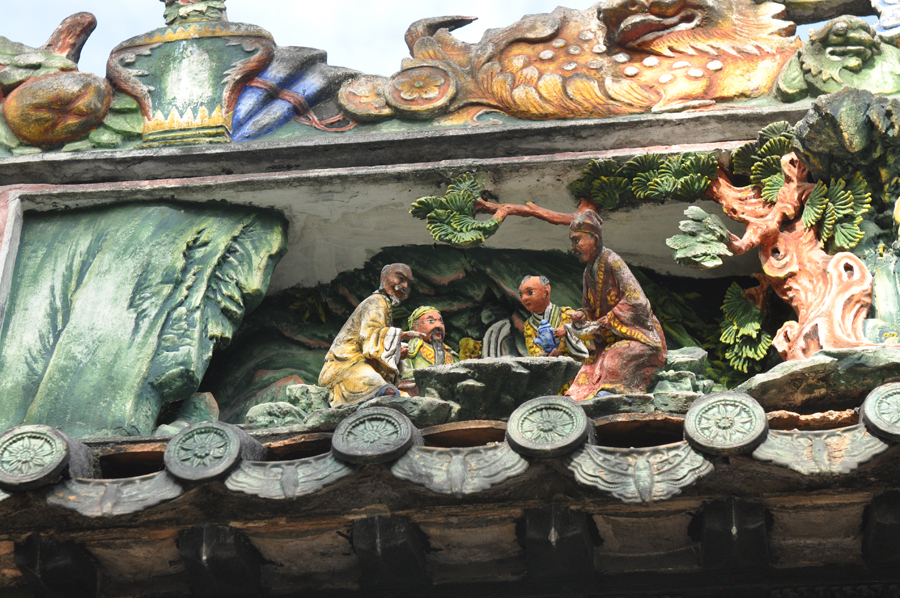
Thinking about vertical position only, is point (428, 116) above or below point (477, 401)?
above

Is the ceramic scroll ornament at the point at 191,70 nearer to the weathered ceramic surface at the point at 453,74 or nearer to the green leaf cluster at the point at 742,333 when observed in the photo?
the weathered ceramic surface at the point at 453,74

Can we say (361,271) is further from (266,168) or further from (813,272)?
(813,272)

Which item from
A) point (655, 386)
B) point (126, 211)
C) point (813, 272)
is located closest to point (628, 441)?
point (655, 386)

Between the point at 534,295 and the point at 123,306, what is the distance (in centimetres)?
207

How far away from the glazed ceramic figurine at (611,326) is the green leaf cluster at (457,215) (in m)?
0.72

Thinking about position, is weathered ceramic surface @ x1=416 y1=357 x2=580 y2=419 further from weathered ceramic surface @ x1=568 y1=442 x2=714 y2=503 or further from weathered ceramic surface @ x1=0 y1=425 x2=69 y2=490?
weathered ceramic surface @ x1=0 y1=425 x2=69 y2=490

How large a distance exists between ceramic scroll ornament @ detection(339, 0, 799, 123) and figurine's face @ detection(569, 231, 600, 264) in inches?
48.1

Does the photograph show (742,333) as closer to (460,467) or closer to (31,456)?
(460,467)

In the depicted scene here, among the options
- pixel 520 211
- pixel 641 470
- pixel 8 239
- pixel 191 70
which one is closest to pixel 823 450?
pixel 641 470

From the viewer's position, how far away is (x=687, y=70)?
8000 millimetres

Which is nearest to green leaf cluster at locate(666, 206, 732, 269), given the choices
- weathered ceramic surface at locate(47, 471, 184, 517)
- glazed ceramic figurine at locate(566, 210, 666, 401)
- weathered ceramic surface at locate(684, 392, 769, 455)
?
glazed ceramic figurine at locate(566, 210, 666, 401)

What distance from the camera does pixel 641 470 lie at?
16.4ft

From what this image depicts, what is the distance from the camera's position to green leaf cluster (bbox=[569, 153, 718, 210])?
7.50 metres

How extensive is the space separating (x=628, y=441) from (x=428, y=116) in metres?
3.12
